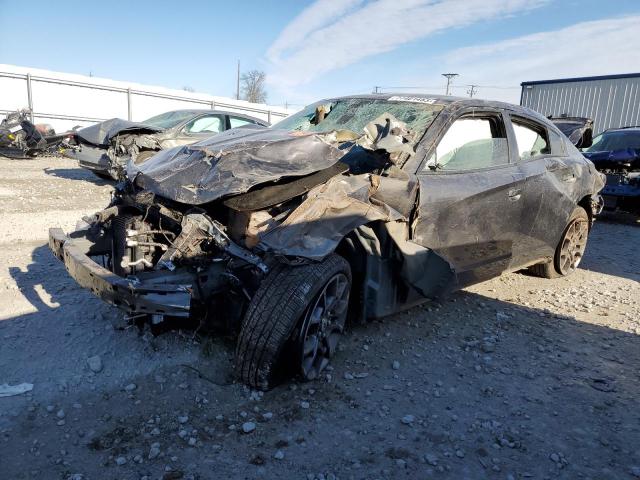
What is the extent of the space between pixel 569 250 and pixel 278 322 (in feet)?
13.1

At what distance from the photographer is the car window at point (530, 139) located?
432 centimetres

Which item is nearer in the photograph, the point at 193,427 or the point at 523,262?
the point at 193,427

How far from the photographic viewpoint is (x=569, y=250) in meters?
5.30

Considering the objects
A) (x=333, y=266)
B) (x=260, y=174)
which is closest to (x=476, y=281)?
(x=333, y=266)

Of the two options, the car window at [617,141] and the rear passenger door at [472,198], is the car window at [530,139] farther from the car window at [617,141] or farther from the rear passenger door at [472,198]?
the car window at [617,141]

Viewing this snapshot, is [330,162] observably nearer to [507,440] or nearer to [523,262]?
[507,440]

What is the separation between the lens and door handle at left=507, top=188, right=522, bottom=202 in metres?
3.97

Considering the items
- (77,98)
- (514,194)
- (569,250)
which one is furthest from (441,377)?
(77,98)

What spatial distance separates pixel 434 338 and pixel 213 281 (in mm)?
1800

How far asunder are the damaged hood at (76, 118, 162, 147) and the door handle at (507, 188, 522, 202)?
6.80 m

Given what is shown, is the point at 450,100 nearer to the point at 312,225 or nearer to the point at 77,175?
the point at 312,225

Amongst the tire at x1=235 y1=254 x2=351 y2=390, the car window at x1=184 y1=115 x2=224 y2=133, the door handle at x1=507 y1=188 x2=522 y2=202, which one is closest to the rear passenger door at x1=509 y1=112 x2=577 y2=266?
the door handle at x1=507 y1=188 x2=522 y2=202

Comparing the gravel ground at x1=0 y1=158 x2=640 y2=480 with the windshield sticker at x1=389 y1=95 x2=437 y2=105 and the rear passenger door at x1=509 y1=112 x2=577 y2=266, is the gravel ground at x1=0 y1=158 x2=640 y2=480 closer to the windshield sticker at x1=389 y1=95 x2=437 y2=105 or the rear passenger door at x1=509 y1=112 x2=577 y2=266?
the rear passenger door at x1=509 y1=112 x2=577 y2=266

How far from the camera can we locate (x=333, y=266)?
2.90 metres
